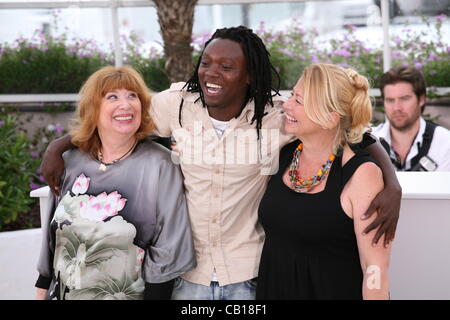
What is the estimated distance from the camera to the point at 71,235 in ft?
7.29

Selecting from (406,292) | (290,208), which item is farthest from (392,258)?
(290,208)

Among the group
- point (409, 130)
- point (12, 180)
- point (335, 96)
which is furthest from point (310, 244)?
point (12, 180)

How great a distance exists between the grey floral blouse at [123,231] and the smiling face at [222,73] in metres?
0.33

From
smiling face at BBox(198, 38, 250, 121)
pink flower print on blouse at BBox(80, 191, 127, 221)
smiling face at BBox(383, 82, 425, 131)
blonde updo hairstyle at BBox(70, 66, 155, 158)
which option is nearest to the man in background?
smiling face at BBox(383, 82, 425, 131)

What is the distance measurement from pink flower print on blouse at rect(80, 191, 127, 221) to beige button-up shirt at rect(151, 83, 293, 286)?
281mm

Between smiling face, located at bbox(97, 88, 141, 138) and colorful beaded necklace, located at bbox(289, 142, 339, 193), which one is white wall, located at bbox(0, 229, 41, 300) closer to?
smiling face, located at bbox(97, 88, 141, 138)

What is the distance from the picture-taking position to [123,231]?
218 cm

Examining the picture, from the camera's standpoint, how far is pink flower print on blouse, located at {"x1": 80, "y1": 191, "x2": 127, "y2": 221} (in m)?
2.19

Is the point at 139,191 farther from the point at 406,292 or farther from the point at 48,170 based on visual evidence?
the point at 406,292

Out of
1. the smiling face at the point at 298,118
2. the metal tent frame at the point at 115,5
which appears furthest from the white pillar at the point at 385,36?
the smiling face at the point at 298,118

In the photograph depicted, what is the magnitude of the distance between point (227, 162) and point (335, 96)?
0.49m

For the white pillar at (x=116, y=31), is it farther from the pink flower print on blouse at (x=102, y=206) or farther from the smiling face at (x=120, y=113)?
the pink flower print on blouse at (x=102, y=206)

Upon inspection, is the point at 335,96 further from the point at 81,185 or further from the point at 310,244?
the point at 81,185

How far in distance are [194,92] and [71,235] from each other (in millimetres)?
769
